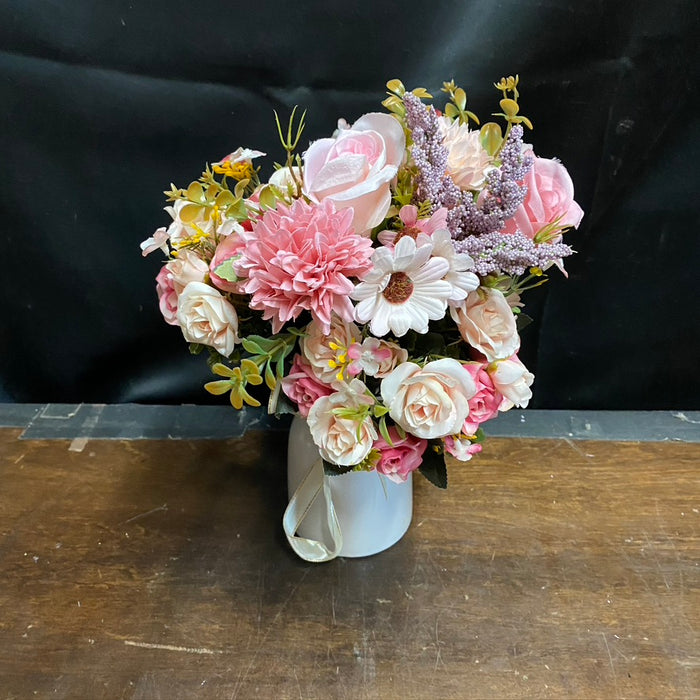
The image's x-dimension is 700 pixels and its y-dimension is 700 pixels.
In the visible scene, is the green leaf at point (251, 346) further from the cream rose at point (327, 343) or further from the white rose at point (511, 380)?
the white rose at point (511, 380)

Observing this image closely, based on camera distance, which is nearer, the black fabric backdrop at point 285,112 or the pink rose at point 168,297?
the pink rose at point 168,297

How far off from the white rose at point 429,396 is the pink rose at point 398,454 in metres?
0.05

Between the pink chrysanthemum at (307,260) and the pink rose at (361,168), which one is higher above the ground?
the pink rose at (361,168)

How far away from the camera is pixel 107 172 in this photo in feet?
3.19

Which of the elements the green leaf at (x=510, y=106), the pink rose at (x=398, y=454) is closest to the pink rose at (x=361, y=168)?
the green leaf at (x=510, y=106)

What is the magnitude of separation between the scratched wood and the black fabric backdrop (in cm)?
23

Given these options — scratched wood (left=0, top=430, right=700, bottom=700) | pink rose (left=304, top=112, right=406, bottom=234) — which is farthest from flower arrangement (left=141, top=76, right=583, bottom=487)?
scratched wood (left=0, top=430, right=700, bottom=700)

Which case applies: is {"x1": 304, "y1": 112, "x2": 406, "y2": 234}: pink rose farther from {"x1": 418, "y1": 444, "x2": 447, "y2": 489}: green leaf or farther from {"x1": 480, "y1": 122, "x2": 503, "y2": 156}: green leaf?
{"x1": 418, "y1": 444, "x2": 447, "y2": 489}: green leaf

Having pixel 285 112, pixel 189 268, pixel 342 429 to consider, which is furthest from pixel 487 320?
pixel 285 112

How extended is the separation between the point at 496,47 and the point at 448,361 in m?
0.55

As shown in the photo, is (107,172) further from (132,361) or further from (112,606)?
(112,606)

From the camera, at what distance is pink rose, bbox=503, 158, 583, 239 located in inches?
23.7

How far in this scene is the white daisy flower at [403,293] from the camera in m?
0.54

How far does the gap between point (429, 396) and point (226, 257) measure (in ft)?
0.75
